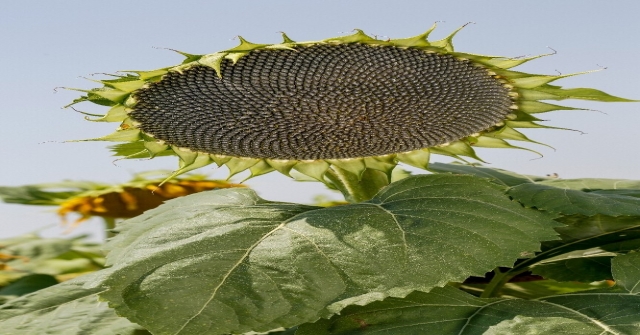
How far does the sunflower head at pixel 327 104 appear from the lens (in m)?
1.36

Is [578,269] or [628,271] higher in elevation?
[628,271]

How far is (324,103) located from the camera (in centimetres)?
151

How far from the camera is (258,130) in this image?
1655 mm

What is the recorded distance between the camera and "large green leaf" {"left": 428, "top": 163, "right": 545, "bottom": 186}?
2.04 meters

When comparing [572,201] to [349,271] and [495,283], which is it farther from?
[349,271]

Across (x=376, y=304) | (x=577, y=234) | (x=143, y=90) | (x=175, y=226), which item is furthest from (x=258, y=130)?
(x=577, y=234)

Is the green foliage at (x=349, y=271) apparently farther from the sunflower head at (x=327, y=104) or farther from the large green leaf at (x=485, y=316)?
the sunflower head at (x=327, y=104)

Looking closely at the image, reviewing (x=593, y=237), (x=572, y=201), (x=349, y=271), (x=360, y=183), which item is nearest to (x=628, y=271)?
(x=572, y=201)

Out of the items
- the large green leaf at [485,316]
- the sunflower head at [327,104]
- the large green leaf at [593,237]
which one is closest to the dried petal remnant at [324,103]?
the sunflower head at [327,104]

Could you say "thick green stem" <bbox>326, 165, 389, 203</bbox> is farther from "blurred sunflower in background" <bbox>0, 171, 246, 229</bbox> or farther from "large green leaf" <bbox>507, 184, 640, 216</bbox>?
"blurred sunflower in background" <bbox>0, 171, 246, 229</bbox>

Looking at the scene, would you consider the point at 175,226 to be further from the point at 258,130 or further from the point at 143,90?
the point at 258,130

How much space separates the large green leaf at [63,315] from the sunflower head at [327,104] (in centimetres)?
34

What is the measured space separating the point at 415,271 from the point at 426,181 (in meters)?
0.38

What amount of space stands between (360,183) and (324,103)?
41 centimetres
